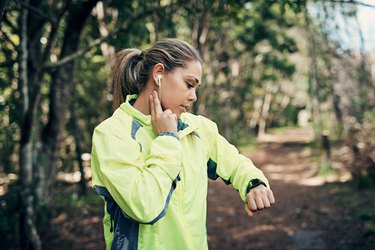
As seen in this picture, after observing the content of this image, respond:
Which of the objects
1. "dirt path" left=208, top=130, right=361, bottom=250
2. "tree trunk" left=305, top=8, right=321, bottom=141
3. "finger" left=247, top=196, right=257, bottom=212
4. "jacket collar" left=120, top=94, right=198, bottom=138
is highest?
"tree trunk" left=305, top=8, right=321, bottom=141

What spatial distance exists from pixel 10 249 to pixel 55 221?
2200 millimetres

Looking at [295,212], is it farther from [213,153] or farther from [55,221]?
[213,153]

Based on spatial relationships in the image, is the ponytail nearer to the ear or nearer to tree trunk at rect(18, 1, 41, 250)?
the ear

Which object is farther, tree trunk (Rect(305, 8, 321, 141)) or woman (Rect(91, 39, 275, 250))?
tree trunk (Rect(305, 8, 321, 141))

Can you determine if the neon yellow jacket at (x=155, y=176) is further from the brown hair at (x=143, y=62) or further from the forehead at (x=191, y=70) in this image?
the forehead at (x=191, y=70)

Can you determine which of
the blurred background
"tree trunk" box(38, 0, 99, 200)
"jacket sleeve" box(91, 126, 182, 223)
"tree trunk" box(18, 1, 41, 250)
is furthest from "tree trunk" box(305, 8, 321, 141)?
"jacket sleeve" box(91, 126, 182, 223)

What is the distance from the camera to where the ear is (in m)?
1.81

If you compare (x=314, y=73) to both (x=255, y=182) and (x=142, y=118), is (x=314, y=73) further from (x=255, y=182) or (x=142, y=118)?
(x=142, y=118)

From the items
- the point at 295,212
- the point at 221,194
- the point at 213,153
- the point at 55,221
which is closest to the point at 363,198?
the point at 295,212

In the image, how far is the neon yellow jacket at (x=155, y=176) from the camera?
1.55m

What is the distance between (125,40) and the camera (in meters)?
7.39

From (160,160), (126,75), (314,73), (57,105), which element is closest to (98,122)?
(57,105)

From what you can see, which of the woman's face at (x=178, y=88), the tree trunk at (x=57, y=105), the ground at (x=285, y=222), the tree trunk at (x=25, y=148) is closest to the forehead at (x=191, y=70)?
the woman's face at (x=178, y=88)

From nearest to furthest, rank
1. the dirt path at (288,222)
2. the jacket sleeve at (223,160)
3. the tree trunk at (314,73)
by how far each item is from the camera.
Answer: the jacket sleeve at (223,160) < the dirt path at (288,222) < the tree trunk at (314,73)
